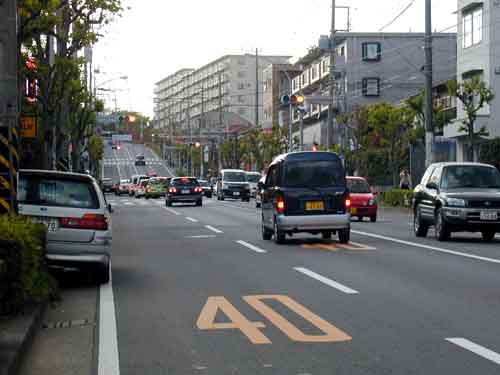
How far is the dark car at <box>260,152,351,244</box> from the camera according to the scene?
20.7 meters

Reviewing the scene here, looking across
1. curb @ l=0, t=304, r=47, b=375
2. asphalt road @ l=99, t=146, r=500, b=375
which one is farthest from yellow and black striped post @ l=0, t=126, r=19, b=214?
curb @ l=0, t=304, r=47, b=375

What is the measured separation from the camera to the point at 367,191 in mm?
33219

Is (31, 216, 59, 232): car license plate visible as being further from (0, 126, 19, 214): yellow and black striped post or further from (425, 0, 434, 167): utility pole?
(425, 0, 434, 167): utility pole

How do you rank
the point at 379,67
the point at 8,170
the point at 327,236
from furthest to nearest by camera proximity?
the point at 379,67 → the point at 327,236 → the point at 8,170

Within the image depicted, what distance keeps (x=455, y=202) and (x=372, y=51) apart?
59193mm

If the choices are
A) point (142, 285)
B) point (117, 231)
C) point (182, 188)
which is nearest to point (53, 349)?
point (142, 285)

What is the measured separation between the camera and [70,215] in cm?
1322

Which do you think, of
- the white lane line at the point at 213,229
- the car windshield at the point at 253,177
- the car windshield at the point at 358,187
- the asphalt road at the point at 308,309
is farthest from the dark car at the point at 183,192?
the asphalt road at the point at 308,309

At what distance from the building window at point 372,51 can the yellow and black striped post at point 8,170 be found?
66654 mm

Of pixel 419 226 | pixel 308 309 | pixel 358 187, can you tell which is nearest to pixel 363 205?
pixel 358 187

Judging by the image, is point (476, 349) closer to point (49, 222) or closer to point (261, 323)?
point (261, 323)

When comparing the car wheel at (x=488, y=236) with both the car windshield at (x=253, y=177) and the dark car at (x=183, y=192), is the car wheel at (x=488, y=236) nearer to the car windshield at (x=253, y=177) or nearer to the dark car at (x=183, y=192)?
the dark car at (x=183, y=192)

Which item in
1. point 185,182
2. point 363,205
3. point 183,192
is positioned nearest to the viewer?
point 363,205

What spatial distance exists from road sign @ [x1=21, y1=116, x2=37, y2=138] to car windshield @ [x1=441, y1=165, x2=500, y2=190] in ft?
31.6
